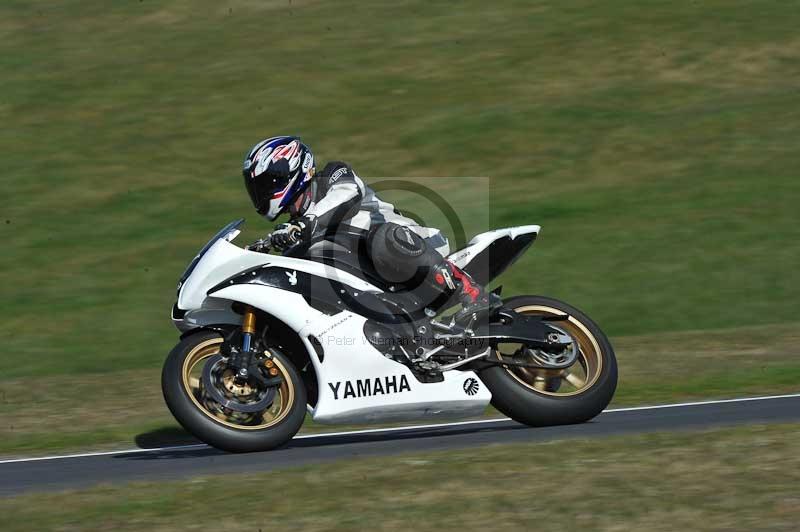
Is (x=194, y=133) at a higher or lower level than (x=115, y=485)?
higher

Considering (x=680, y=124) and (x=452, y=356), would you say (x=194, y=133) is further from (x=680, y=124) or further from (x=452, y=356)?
(x=452, y=356)

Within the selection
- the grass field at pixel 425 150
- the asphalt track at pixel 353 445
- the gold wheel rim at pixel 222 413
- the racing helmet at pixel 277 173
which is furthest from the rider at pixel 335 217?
the grass field at pixel 425 150

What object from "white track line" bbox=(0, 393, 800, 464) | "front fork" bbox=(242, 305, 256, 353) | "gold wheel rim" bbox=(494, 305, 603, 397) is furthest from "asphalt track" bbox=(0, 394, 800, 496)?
"front fork" bbox=(242, 305, 256, 353)

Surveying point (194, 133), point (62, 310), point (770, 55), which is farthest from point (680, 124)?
point (62, 310)

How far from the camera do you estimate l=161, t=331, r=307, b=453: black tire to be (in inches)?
285

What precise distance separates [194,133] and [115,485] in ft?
45.7

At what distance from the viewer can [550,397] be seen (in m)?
7.91

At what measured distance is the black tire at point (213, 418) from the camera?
23.8 ft

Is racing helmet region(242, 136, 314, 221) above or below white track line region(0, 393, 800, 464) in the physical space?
above

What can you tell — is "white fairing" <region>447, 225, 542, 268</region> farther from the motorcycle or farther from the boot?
the motorcycle

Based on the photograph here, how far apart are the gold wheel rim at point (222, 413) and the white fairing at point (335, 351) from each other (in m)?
0.17

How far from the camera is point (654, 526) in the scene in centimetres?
546

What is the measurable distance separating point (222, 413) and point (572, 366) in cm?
235

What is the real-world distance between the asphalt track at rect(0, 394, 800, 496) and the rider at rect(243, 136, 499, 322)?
0.90 metres
